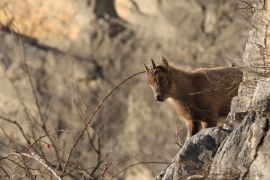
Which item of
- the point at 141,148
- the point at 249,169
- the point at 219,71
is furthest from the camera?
the point at 141,148

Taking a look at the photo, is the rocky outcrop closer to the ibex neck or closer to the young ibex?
the young ibex

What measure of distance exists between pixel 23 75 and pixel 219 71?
392 inches

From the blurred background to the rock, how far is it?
11.2 meters

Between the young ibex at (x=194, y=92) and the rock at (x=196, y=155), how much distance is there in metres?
2.69

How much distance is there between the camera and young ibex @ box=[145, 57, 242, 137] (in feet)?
38.4

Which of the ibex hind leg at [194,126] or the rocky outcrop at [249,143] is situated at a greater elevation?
the ibex hind leg at [194,126]

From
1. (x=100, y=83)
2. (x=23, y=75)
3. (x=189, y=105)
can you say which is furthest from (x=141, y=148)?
(x=189, y=105)

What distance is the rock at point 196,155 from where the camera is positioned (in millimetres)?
8539

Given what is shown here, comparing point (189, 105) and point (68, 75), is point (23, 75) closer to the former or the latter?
point (68, 75)

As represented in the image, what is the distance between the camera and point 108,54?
21141 mm

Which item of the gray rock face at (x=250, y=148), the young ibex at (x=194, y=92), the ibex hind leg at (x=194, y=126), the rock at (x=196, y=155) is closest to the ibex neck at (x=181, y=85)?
the young ibex at (x=194, y=92)

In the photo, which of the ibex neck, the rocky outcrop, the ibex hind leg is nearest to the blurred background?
the ibex neck

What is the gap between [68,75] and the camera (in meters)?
21.0

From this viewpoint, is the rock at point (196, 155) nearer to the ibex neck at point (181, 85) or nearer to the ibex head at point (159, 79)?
the ibex head at point (159, 79)
